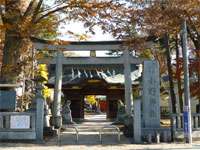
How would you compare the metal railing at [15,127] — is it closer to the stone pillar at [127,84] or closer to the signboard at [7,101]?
the signboard at [7,101]

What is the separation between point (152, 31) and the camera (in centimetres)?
2270

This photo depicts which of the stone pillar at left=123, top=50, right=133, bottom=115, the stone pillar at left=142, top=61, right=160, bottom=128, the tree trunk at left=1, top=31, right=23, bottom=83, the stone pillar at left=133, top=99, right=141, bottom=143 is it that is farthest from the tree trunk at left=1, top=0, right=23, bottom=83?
the stone pillar at left=123, top=50, right=133, bottom=115

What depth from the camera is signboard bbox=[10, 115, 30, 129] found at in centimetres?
2138

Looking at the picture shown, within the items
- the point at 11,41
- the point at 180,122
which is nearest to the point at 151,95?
the point at 180,122

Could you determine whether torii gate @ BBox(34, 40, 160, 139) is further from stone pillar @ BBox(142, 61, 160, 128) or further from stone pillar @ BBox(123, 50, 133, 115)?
stone pillar @ BBox(142, 61, 160, 128)

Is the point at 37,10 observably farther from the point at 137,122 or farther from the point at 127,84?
the point at 127,84

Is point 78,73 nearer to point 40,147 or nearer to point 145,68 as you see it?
point 145,68

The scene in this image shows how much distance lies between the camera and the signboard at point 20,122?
21.4 metres

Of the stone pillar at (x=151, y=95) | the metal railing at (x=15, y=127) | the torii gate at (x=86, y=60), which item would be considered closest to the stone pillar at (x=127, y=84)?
the torii gate at (x=86, y=60)

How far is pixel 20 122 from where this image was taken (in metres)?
21.5

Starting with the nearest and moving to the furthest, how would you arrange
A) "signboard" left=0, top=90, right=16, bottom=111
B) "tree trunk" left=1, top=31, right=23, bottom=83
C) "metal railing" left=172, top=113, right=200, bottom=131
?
"metal railing" left=172, top=113, right=200, bottom=131, "signboard" left=0, top=90, right=16, bottom=111, "tree trunk" left=1, top=31, right=23, bottom=83

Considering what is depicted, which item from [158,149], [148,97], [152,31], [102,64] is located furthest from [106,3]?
[102,64]

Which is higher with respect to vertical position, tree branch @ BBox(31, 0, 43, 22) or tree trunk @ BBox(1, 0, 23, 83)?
Result: tree branch @ BBox(31, 0, 43, 22)

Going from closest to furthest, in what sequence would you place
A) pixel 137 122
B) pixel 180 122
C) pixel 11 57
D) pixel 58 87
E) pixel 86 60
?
1. pixel 137 122
2. pixel 180 122
3. pixel 11 57
4. pixel 58 87
5. pixel 86 60
